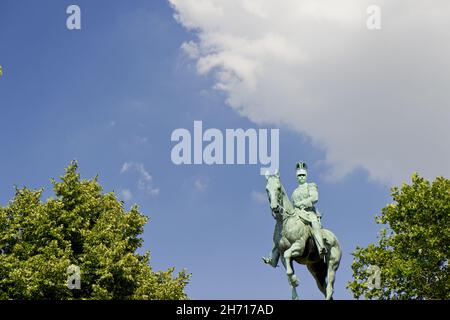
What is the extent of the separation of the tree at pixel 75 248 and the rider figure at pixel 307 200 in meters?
19.1

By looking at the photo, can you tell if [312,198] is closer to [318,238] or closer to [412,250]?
[318,238]

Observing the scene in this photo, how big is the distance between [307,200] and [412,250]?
2045 centimetres

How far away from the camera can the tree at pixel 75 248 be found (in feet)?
129

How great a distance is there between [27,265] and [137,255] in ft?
26.0

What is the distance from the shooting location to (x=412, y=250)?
140 ft

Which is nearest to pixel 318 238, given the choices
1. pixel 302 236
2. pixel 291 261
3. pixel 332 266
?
pixel 302 236

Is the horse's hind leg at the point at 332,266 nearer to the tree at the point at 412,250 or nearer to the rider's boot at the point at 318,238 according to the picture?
the rider's boot at the point at 318,238

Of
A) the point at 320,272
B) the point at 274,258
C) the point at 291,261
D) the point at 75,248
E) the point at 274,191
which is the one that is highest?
the point at 75,248

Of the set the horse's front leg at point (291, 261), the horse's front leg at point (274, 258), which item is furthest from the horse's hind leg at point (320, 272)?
the horse's front leg at point (291, 261)

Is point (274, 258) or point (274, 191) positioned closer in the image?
point (274, 191)

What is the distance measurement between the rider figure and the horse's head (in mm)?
1123

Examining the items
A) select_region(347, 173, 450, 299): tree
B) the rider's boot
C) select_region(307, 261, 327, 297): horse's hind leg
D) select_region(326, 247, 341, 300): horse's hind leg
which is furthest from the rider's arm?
select_region(347, 173, 450, 299): tree

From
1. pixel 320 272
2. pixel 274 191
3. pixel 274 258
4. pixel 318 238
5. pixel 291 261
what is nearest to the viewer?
pixel 274 191

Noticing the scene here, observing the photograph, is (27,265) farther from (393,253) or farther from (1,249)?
(393,253)
